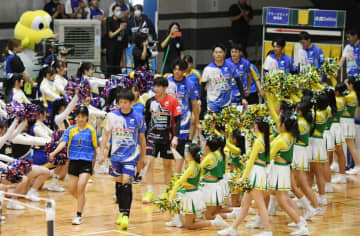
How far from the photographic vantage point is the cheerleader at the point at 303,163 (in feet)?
31.3

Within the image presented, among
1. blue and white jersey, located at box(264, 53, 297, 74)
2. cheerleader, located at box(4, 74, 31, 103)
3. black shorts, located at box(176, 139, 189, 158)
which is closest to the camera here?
black shorts, located at box(176, 139, 189, 158)

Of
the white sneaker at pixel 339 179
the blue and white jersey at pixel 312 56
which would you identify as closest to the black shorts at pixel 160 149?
the white sneaker at pixel 339 179

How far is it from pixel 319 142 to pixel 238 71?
2.71m

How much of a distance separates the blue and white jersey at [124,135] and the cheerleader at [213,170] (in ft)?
2.77

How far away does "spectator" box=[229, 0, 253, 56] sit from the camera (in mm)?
16828

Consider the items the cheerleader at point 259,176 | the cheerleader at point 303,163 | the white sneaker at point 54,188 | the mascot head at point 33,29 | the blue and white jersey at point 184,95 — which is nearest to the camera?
the cheerleader at point 259,176

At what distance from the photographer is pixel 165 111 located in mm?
10195

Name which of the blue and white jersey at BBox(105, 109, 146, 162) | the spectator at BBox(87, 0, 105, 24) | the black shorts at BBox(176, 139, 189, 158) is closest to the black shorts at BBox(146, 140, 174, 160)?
the black shorts at BBox(176, 139, 189, 158)

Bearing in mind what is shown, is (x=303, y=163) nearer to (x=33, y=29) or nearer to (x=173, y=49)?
(x=173, y=49)

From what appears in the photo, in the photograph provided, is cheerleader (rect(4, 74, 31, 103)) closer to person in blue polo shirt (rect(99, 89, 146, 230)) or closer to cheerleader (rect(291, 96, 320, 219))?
person in blue polo shirt (rect(99, 89, 146, 230))

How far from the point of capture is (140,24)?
16.1m

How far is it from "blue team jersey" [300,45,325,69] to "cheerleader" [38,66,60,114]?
4.84m

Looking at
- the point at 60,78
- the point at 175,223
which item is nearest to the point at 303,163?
the point at 175,223

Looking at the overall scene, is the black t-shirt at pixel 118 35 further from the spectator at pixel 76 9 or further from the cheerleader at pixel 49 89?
the cheerleader at pixel 49 89
